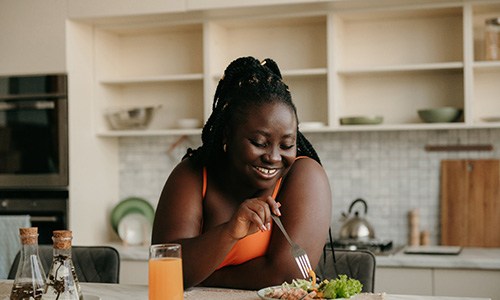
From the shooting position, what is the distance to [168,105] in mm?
4730

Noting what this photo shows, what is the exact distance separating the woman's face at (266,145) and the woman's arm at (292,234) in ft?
0.35

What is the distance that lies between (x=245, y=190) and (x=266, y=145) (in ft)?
0.70

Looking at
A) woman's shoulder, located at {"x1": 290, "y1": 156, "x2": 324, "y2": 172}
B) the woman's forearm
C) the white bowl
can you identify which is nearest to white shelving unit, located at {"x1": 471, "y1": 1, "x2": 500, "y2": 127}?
the white bowl

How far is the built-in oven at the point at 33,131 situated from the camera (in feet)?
14.1

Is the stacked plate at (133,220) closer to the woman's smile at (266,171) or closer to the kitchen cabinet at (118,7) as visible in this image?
the kitchen cabinet at (118,7)

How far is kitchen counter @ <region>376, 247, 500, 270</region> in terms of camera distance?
3.66 meters

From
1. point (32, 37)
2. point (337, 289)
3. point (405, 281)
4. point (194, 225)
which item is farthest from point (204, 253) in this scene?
point (32, 37)

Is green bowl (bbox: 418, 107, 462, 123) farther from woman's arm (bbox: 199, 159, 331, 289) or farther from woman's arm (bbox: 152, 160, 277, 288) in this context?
woman's arm (bbox: 152, 160, 277, 288)

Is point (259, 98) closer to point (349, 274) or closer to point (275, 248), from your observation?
point (275, 248)

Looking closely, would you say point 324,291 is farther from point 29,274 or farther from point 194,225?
point 29,274

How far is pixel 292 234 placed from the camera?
2.12 m

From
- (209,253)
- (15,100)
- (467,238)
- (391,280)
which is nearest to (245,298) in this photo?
(209,253)

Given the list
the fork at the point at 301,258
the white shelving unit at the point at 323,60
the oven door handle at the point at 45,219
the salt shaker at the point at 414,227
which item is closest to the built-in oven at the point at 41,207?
the oven door handle at the point at 45,219

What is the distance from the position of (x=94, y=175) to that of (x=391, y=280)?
1.85 metres
